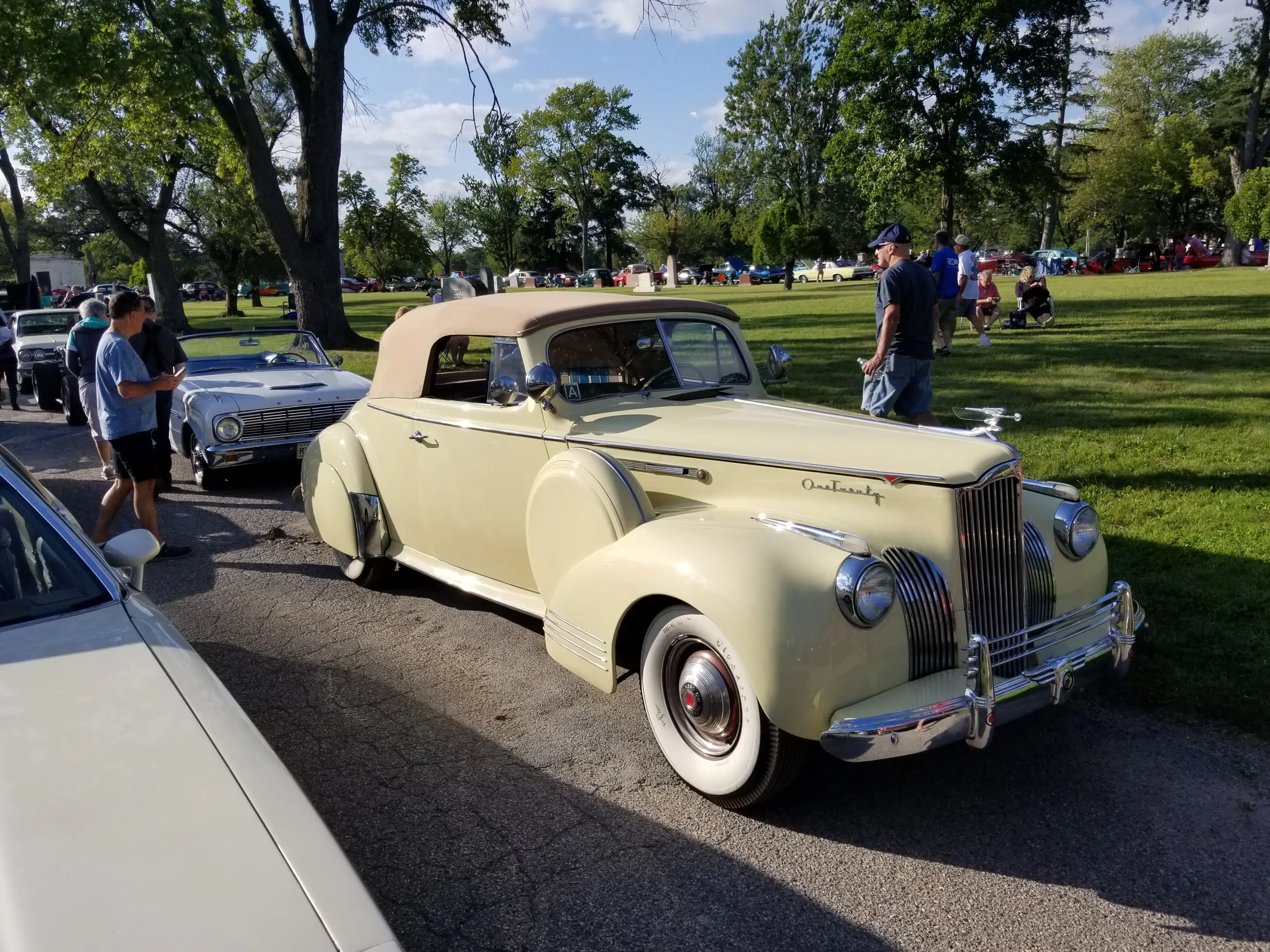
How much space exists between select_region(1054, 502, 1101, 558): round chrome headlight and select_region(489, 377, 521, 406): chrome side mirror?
2.60 meters

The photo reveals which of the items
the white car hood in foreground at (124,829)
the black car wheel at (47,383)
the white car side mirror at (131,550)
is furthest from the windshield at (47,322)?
the white car hood in foreground at (124,829)

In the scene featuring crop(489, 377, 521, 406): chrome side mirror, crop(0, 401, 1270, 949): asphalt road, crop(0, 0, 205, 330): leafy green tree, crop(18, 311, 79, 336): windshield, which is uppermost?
crop(0, 0, 205, 330): leafy green tree

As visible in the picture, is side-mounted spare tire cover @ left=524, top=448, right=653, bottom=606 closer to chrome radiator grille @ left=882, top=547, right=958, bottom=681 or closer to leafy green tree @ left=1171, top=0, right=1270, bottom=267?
chrome radiator grille @ left=882, top=547, right=958, bottom=681

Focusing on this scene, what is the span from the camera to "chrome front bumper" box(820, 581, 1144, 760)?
298 centimetres

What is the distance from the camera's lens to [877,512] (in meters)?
3.59

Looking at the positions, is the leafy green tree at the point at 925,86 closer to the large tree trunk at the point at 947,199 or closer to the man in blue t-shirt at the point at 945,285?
the large tree trunk at the point at 947,199

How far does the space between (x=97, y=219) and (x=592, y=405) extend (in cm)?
5252

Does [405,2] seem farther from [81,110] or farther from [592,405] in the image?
[592,405]

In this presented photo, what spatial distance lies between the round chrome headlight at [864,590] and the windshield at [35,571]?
2.30 metres

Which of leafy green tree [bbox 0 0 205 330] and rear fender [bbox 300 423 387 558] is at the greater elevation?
leafy green tree [bbox 0 0 205 330]

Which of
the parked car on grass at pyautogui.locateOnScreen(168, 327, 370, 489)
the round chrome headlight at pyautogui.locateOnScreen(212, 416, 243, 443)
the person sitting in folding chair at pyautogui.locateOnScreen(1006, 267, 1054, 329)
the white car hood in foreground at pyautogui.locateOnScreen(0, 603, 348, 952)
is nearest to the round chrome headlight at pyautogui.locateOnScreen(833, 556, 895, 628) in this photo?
the white car hood in foreground at pyautogui.locateOnScreen(0, 603, 348, 952)

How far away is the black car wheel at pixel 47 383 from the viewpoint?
14758 mm

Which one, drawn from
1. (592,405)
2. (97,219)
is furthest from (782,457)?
(97,219)

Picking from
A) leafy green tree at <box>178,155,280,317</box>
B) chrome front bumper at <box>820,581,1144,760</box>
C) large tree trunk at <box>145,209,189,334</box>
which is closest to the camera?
chrome front bumper at <box>820,581,1144,760</box>
